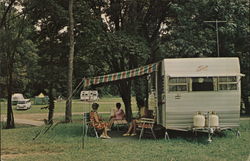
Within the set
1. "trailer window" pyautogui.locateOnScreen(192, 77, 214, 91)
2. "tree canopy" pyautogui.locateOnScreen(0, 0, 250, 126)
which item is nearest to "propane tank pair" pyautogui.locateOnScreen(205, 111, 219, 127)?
"trailer window" pyautogui.locateOnScreen(192, 77, 214, 91)

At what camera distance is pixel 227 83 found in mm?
11312

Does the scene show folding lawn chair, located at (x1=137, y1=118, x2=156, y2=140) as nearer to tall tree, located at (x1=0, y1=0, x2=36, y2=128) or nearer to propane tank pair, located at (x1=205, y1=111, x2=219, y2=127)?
propane tank pair, located at (x1=205, y1=111, x2=219, y2=127)

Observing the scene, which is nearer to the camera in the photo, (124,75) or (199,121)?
(199,121)

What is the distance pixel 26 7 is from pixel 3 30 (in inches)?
104

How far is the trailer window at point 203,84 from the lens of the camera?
1112 centimetres

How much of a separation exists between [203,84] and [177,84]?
82 cm

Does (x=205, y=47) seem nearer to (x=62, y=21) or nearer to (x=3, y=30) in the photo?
(x=62, y=21)

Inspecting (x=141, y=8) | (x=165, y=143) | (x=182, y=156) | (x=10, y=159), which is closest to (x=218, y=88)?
(x=165, y=143)

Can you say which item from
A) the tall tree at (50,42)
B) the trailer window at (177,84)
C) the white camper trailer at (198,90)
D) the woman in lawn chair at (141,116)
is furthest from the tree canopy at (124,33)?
the trailer window at (177,84)

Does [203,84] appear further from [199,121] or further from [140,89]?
[140,89]

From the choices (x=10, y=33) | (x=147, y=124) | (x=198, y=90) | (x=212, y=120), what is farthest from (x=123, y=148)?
(x=10, y=33)

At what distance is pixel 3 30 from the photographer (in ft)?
73.0

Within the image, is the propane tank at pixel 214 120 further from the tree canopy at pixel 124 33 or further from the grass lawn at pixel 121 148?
the tree canopy at pixel 124 33

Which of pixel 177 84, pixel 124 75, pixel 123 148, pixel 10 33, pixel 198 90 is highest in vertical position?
pixel 10 33
